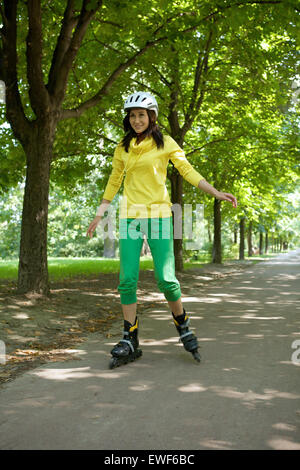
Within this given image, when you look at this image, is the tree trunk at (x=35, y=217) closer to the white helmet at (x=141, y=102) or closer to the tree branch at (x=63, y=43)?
the tree branch at (x=63, y=43)

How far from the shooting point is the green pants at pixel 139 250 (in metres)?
4.61

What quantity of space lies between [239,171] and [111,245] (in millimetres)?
23477

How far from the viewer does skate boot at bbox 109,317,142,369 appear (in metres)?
4.45

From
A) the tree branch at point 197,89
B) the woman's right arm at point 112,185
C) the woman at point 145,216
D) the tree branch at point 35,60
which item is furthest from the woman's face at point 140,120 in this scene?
the tree branch at point 197,89

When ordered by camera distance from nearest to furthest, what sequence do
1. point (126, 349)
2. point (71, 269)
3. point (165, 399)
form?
point (165, 399) < point (126, 349) < point (71, 269)

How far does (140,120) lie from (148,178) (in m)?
0.55

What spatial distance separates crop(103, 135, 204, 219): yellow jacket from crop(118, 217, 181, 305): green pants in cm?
8

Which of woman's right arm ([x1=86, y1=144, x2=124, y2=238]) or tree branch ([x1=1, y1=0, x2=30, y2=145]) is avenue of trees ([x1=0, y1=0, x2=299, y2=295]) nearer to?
tree branch ([x1=1, y1=0, x2=30, y2=145])

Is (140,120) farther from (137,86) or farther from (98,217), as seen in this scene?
(137,86)

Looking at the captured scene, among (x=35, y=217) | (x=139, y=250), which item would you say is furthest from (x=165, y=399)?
(x=35, y=217)

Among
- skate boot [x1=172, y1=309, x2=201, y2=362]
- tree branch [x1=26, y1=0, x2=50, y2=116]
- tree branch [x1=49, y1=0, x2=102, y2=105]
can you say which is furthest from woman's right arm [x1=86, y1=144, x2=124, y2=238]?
tree branch [x1=49, y1=0, x2=102, y2=105]

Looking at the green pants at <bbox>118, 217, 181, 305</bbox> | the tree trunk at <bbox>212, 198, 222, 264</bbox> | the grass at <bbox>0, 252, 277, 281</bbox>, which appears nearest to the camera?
the green pants at <bbox>118, 217, 181, 305</bbox>

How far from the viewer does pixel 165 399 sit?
353 cm

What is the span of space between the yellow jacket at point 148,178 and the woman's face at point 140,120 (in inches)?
4.4
